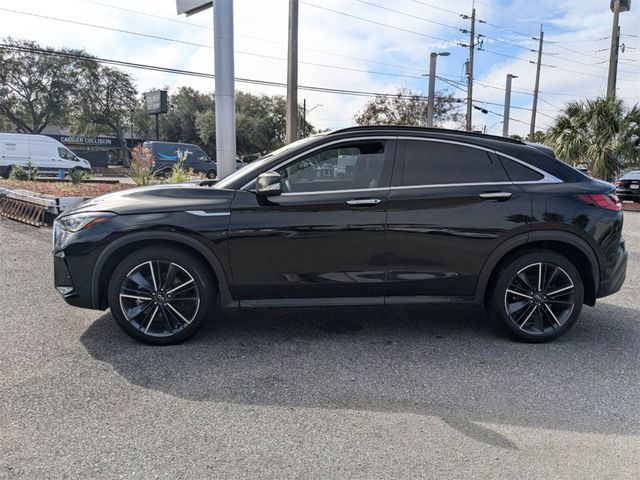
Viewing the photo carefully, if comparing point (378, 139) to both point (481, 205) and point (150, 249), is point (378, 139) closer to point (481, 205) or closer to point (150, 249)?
point (481, 205)

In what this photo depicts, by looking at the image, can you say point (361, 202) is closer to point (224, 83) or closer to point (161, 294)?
point (161, 294)

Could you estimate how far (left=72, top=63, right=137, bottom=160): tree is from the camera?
46625 millimetres

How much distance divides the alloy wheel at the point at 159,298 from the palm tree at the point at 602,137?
18161 millimetres

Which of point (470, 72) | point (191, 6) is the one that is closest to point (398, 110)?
point (470, 72)

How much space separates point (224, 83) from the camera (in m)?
9.68

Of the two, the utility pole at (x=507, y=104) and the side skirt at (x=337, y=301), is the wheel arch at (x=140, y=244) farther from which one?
the utility pole at (x=507, y=104)

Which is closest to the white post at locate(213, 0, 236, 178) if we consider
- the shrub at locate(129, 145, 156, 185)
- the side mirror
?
the shrub at locate(129, 145, 156, 185)

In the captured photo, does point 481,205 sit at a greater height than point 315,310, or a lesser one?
greater

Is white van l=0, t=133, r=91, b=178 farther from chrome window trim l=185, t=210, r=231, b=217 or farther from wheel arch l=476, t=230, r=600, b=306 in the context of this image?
wheel arch l=476, t=230, r=600, b=306

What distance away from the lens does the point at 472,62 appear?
33.0m

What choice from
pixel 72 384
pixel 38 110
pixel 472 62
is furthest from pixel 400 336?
pixel 38 110

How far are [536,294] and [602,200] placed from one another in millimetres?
975

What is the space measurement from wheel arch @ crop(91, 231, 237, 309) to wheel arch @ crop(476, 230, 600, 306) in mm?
2132

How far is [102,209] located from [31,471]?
2.12 meters
